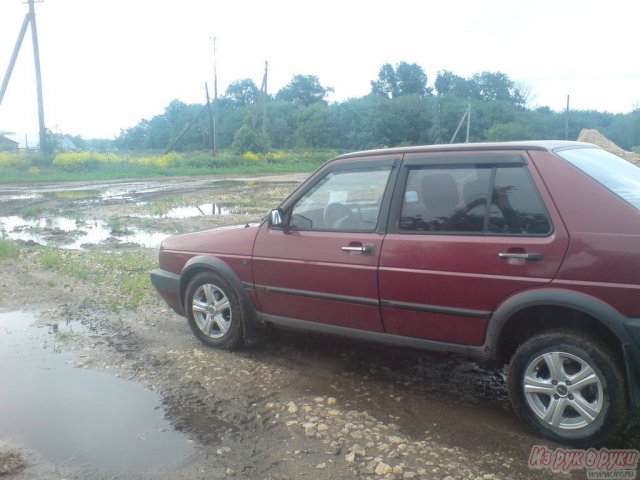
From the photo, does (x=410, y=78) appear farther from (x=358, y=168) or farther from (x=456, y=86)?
(x=358, y=168)

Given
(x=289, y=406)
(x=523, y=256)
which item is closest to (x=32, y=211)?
(x=289, y=406)

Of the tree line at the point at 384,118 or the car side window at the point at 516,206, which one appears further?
the tree line at the point at 384,118

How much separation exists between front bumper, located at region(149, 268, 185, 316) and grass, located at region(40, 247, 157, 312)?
1.18 metres

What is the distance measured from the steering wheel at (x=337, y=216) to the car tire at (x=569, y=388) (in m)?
1.55

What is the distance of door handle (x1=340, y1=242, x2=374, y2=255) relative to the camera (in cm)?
434

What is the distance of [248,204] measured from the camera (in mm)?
17719

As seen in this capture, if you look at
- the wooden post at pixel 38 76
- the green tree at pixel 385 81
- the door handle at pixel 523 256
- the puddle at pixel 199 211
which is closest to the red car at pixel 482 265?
the door handle at pixel 523 256

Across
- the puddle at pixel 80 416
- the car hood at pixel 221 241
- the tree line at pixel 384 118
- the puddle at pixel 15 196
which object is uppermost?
the tree line at pixel 384 118

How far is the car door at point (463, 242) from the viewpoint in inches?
146

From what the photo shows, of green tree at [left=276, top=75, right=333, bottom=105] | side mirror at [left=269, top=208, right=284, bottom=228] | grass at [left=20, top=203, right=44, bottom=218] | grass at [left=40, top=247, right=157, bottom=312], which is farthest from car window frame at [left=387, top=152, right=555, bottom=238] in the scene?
green tree at [left=276, top=75, right=333, bottom=105]

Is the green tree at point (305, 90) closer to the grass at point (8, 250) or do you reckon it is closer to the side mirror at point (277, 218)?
the grass at point (8, 250)

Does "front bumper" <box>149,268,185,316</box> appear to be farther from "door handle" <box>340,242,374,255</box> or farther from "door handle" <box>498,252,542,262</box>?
"door handle" <box>498,252,542,262</box>

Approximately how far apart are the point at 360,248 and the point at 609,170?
5.68 ft

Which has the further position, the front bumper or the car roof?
the front bumper
